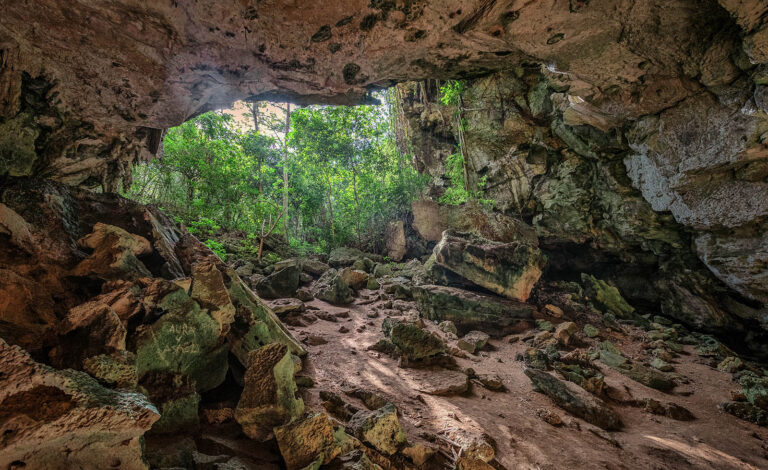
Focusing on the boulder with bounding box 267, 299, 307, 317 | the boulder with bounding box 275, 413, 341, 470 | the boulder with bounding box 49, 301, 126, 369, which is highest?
the boulder with bounding box 49, 301, 126, 369

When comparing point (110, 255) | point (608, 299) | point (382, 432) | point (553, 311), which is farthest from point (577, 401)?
point (608, 299)

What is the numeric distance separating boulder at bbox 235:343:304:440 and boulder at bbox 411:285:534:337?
487 cm

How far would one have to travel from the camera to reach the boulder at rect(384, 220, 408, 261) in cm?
1283

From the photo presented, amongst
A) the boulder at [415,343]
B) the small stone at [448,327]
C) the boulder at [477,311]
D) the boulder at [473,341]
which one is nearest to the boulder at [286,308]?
the boulder at [415,343]

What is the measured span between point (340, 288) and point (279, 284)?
66.0 inches

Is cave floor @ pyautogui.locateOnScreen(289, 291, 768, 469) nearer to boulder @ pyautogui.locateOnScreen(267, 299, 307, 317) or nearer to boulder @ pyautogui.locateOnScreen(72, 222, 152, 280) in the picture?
boulder @ pyautogui.locateOnScreen(267, 299, 307, 317)

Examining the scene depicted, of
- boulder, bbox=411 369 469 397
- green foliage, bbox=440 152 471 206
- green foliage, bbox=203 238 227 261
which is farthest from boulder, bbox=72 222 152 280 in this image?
green foliage, bbox=440 152 471 206

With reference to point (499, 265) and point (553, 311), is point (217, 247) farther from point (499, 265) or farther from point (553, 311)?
point (553, 311)

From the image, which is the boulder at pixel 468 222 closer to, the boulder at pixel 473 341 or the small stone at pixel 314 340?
the boulder at pixel 473 341

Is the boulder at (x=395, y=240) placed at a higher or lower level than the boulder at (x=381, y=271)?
higher

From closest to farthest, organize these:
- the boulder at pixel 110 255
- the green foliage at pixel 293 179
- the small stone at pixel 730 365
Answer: the boulder at pixel 110 255 < the small stone at pixel 730 365 < the green foliage at pixel 293 179

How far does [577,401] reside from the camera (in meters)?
3.81

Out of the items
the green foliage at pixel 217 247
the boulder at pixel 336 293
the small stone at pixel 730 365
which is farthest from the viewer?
the boulder at pixel 336 293

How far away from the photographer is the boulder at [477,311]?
21.0 feet
